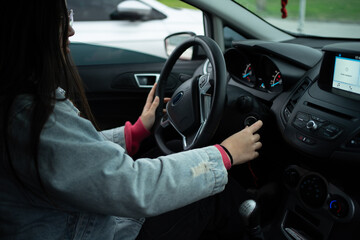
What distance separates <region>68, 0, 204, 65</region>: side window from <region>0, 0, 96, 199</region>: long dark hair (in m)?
1.51

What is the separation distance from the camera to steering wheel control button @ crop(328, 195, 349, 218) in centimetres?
128

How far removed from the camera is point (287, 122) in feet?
4.60

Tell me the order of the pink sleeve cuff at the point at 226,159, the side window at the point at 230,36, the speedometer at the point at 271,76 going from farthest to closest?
the side window at the point at 230,36, the speedometer at the point at 271,76, the pink sleeve cuff at the point at 226,159

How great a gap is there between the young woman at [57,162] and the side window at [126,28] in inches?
57.9

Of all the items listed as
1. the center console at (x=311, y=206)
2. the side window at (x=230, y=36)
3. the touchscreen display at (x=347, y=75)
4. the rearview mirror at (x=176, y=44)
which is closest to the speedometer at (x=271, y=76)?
the touchscreen display at (x=347, y=75)

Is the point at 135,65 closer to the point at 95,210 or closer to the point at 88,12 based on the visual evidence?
the point at 88,12

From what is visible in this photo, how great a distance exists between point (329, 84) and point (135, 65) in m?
1.32

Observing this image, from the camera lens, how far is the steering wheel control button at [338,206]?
1284 mm

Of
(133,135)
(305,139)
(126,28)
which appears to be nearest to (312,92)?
(305,139)

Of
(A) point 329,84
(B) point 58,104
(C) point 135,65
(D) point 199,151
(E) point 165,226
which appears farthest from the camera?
(C) point 135,65

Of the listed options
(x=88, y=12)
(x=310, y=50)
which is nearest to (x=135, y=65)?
(x=88, y=12)

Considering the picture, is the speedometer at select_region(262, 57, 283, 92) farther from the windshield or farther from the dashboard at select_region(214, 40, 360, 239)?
the windshield

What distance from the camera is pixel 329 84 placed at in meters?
1.38

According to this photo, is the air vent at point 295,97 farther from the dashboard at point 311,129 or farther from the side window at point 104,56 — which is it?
the side window at point 104,56
